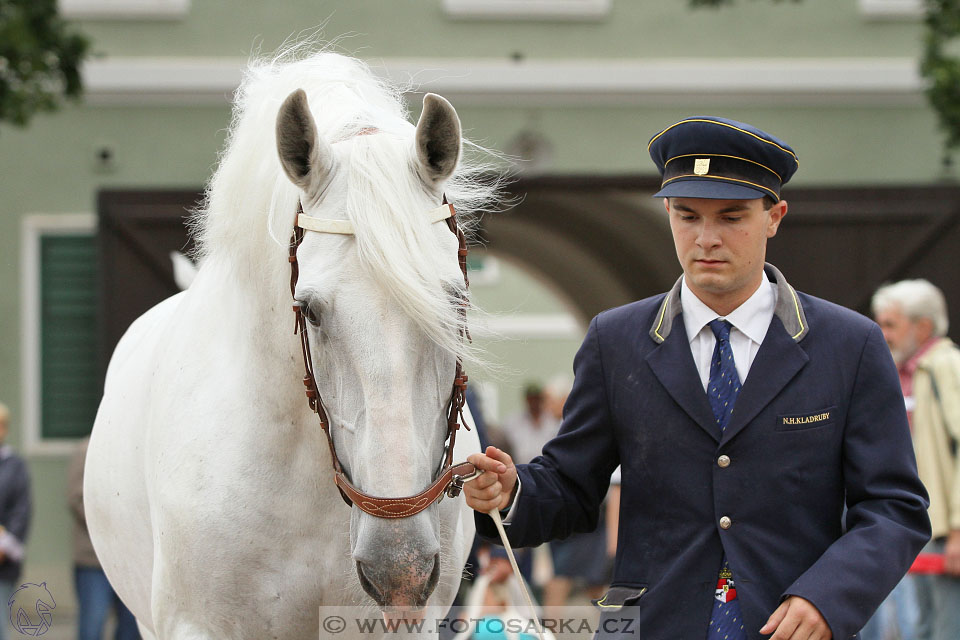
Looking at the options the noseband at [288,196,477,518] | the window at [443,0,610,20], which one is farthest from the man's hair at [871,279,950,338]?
the window at [443,0,610,20]

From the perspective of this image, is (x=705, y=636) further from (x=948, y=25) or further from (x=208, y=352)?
(x=948, y=25)

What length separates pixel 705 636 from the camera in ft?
8.27

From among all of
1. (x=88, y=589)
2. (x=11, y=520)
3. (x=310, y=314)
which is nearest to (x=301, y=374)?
(x=310, y=314)

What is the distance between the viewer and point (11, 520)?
675 cm

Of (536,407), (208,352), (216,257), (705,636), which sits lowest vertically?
(536,407)

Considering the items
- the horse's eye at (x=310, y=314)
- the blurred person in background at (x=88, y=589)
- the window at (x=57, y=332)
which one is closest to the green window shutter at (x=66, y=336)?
the window at (x=57, y=332)

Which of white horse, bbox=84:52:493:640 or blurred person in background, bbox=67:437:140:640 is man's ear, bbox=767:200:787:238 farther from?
blurred person in background, bbox=67:437:140:640

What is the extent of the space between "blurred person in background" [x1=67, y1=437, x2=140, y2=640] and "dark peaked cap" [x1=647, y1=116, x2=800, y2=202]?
17.7ft

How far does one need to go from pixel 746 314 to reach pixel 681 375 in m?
0.19

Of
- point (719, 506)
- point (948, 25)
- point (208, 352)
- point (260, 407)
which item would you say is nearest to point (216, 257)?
point (208, 352)

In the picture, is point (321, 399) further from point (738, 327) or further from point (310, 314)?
point (738, 327)

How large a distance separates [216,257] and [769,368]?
4.73 feet

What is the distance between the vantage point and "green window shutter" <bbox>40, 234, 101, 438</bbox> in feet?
35.8

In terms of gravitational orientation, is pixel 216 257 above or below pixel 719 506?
above
